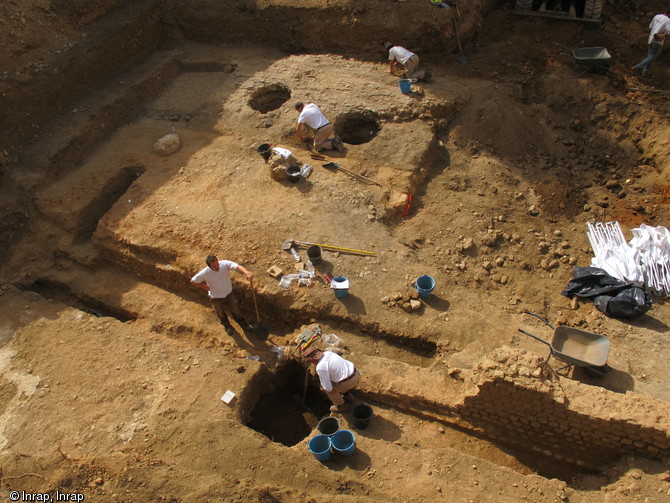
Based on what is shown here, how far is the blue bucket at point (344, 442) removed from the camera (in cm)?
545

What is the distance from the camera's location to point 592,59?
9906mm

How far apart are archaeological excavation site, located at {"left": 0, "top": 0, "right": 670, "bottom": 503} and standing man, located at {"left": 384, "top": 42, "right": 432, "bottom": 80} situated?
4cm

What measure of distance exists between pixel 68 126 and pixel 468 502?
9776 millimetres

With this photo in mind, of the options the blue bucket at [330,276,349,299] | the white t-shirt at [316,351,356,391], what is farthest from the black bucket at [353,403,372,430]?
the blue bucket at [330,276,349,299]

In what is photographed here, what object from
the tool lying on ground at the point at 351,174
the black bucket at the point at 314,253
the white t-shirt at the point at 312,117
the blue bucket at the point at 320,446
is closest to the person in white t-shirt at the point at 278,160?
the tool lying on ground at the point at 351,174

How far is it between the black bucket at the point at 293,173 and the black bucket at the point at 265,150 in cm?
57

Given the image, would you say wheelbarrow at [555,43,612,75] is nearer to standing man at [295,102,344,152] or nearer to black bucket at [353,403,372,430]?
standing man at [295,102,344,152]

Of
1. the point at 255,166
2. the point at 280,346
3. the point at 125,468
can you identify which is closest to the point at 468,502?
the point at 280,346

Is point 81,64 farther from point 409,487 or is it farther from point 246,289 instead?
point 409,487

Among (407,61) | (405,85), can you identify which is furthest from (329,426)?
(407,61)

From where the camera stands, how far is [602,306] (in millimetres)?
6684

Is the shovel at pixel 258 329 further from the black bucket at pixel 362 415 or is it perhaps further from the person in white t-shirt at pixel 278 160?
the person in white t-shirt at pixel 278 160

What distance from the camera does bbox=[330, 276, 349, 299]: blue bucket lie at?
6.91m

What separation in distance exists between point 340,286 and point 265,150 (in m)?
3.52
